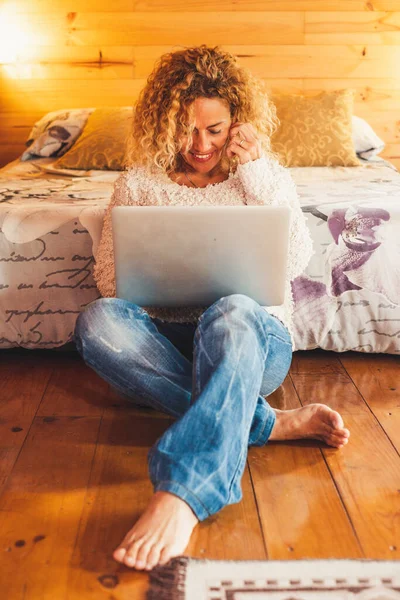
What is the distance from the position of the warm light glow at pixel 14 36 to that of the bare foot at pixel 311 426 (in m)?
2.42

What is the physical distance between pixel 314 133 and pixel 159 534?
1947mm

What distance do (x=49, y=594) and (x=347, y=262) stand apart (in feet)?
3.67

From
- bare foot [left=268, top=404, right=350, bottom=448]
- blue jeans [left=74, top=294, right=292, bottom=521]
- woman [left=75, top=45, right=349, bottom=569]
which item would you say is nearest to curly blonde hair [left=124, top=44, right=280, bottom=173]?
woman [left=75, top=45, right=349, bottom=569]

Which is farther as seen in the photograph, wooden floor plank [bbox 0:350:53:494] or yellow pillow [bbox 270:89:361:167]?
yellow pillow [bbox 270:89:361:167]

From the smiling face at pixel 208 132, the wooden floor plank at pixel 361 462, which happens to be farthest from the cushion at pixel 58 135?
the wooden floor plank at pixel 361 462

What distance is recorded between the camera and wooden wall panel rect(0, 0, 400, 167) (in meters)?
3.02

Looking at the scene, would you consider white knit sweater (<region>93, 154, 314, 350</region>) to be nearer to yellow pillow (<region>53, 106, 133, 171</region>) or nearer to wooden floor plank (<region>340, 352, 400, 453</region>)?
wooden floor plank (<region>340, 352, 400, 453</region>)

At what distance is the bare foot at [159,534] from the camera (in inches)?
39.9

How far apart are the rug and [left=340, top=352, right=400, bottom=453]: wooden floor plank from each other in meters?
0.41

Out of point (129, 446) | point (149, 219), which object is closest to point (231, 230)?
point (149, 219)

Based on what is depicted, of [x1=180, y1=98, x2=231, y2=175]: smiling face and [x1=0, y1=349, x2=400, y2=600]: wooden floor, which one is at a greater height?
[x1=180, y1=98, x2=231, y2=175]: smiling face

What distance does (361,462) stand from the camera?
4.37ft

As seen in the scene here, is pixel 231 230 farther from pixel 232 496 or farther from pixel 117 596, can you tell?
pixel 117 596

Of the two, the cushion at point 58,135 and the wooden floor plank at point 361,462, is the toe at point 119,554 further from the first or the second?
the cushion at point 58,135
